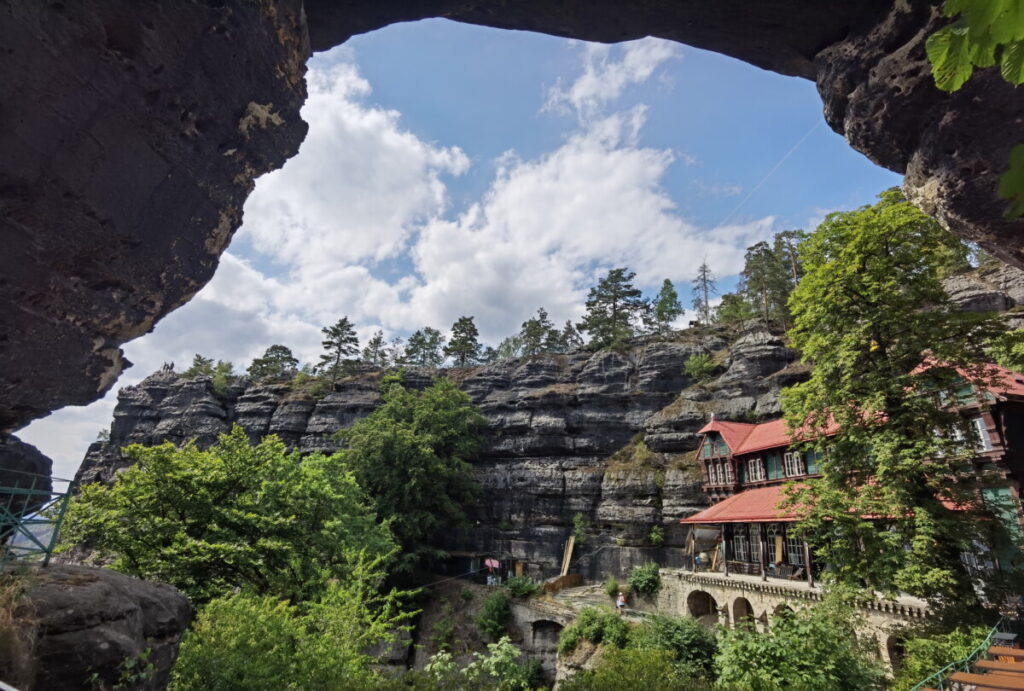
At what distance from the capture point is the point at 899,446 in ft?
45.6

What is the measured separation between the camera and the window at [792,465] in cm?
2673

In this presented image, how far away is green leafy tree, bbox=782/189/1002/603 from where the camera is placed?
1276 cm

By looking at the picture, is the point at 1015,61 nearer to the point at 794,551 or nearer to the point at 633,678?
the point at 633,678

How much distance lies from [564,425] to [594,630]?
2002cm

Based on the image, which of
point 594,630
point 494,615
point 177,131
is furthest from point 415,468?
point 177,131

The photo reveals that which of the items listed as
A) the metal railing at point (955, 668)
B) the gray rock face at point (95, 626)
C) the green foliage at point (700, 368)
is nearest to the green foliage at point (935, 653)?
the metal railing at point (955, 668)

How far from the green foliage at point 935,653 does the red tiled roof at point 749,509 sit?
9744 mm

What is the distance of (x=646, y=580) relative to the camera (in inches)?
1152

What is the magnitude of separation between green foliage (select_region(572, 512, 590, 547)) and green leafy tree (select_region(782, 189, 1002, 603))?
Answer: 71.5 ft

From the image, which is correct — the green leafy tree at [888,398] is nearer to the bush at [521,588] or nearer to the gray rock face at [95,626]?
the gray rock face at [95,626]

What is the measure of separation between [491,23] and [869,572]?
56.0 feet

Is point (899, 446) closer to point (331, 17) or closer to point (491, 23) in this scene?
point (491, 23)

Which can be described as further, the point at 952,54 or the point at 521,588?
the point at 521,588

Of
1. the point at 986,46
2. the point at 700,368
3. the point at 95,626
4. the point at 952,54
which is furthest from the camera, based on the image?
the point at 700,368
